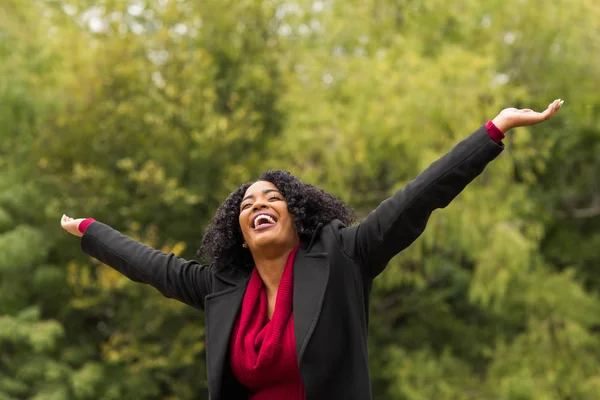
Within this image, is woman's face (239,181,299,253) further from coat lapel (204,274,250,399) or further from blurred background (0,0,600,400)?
blurred background (0,0,600,400)

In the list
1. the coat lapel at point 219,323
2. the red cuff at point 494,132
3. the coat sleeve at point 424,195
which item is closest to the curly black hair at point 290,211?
the coat lapel at point 219,323

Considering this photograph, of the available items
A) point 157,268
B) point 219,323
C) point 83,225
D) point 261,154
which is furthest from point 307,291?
point 261,154

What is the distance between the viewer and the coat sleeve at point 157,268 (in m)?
2.66

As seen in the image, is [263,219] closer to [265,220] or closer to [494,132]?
[265,220]

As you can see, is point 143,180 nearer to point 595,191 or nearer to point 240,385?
point 595,191

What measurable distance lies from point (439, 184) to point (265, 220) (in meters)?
0.59

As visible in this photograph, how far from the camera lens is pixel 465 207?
963 centimetres

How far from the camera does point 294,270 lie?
2.45 metres

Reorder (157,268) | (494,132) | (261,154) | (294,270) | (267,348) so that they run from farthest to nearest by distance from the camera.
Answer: (261,154) < (157,268) < (294,270) < (267,348) < (494,132)

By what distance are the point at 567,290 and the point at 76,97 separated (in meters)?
6.70

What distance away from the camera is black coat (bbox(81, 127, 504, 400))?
2.22 meters

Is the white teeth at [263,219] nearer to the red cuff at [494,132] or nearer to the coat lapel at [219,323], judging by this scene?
the coat lapel at [219,323]

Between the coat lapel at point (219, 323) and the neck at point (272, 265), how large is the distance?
65 millimetres

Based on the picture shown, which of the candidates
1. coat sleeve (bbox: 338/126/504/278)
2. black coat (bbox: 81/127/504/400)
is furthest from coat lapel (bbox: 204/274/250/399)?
coat sleeve (bbox: 338/126/504/278)
